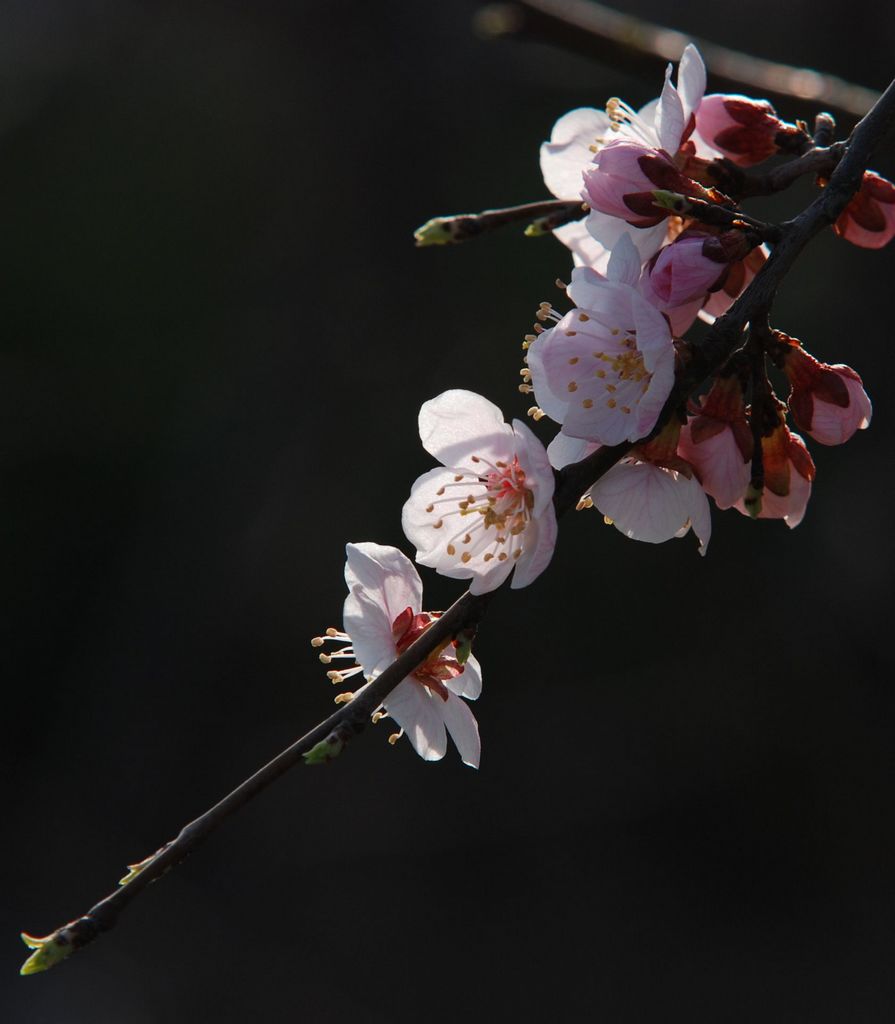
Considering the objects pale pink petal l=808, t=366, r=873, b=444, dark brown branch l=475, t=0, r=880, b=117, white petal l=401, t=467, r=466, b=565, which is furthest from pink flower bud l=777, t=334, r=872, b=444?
dark brown branch l=475, t=0, r=880, b=117

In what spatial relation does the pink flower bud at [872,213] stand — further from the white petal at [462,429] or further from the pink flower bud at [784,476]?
the white petal at [462,429]

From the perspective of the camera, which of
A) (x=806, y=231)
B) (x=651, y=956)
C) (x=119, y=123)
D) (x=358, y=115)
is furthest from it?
(x=358, y=115)

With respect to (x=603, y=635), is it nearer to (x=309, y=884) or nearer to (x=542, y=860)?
(x=542, y=860)

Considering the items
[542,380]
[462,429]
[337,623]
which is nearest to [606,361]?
[542,380]

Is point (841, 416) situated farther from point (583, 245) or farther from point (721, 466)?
point (583, 245)

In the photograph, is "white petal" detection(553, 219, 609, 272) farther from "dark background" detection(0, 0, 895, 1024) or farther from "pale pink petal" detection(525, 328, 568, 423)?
"dark background" detection(0, 0, 895, 1024)

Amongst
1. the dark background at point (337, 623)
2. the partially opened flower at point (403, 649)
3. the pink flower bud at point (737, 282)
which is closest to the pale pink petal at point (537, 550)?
the partially opened flower at point (403, 649)

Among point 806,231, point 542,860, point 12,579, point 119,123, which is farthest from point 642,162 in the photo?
point 119,123
